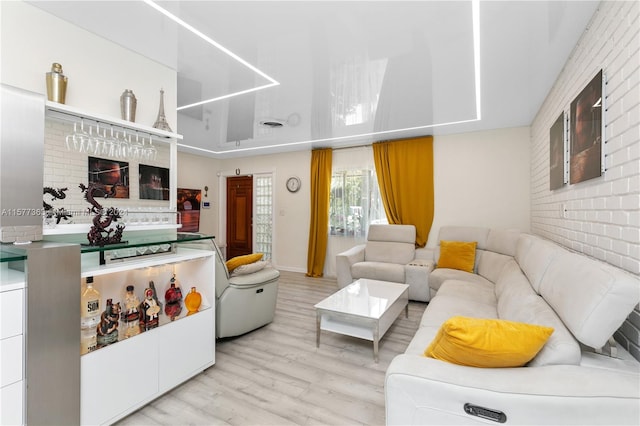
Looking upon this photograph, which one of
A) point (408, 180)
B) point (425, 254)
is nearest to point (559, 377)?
point (425, 254)

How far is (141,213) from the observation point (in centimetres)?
222

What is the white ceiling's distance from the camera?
5.66ft

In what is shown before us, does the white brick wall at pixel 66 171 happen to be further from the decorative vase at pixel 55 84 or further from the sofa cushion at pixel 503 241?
the sofa cushion at pixel 503 241

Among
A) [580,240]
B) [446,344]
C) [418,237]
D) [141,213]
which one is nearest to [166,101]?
[141,213]

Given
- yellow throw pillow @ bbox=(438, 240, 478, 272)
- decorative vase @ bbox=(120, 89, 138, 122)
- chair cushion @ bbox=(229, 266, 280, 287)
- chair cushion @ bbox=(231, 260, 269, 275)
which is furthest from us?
yellow throw pillow @ bbox=(438, 240, 478, 272)

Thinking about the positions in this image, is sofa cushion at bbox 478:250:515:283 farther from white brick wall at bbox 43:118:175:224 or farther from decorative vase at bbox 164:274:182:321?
white brick wall at bbox 43:118:175:224

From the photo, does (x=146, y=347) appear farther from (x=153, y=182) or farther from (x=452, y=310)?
(x=452, y=310)

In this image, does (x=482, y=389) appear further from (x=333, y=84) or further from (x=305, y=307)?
(x=305, y=307)

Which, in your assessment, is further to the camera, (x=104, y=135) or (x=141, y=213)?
(x=141, y=213)

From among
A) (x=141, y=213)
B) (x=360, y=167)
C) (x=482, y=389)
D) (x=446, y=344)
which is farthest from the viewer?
(x=360, y=167)

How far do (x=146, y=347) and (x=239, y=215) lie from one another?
498 centimetres

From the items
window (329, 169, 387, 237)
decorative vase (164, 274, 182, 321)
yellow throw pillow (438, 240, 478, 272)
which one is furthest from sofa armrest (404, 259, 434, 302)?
decorative vase (164, 274, 182, 321)

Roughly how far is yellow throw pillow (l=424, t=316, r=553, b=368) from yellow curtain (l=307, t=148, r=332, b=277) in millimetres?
4309

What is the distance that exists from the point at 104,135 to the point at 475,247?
4301mm
